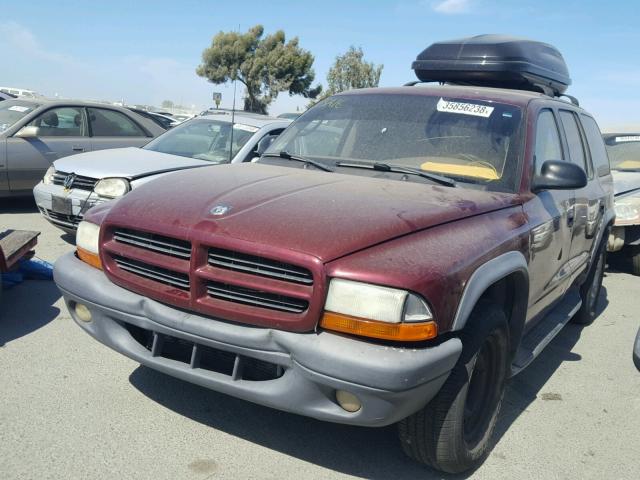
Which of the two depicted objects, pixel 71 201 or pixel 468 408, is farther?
pixel 71 201

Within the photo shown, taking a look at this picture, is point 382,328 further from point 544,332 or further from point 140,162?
point 140,162

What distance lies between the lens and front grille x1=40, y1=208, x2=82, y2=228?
6289 millimetres

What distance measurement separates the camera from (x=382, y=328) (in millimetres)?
2400

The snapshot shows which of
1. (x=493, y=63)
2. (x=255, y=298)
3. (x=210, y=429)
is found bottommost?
(x=210, y=429)

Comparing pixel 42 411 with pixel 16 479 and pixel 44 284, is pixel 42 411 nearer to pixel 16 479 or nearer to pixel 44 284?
pixel 16 479

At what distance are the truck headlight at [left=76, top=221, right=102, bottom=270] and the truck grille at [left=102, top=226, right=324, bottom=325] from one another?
0.17 meters

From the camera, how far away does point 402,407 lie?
96.3 inches

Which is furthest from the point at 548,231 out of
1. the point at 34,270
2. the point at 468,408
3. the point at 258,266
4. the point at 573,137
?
the point at 34,270

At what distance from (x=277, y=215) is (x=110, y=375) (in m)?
1.68

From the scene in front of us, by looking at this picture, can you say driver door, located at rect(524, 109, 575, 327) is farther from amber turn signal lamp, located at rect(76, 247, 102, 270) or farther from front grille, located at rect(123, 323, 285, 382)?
amber turn signal lamp, located at rect(76, 247, 102, 270)

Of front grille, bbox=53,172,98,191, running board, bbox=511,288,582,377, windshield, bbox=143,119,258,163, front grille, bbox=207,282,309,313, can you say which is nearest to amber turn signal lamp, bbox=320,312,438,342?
front grille, bbox=207,282,309,313

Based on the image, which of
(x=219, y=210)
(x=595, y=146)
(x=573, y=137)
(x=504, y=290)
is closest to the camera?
(x=219, y=210)

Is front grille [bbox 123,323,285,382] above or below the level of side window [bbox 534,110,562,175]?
below

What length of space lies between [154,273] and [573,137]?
329 cm
